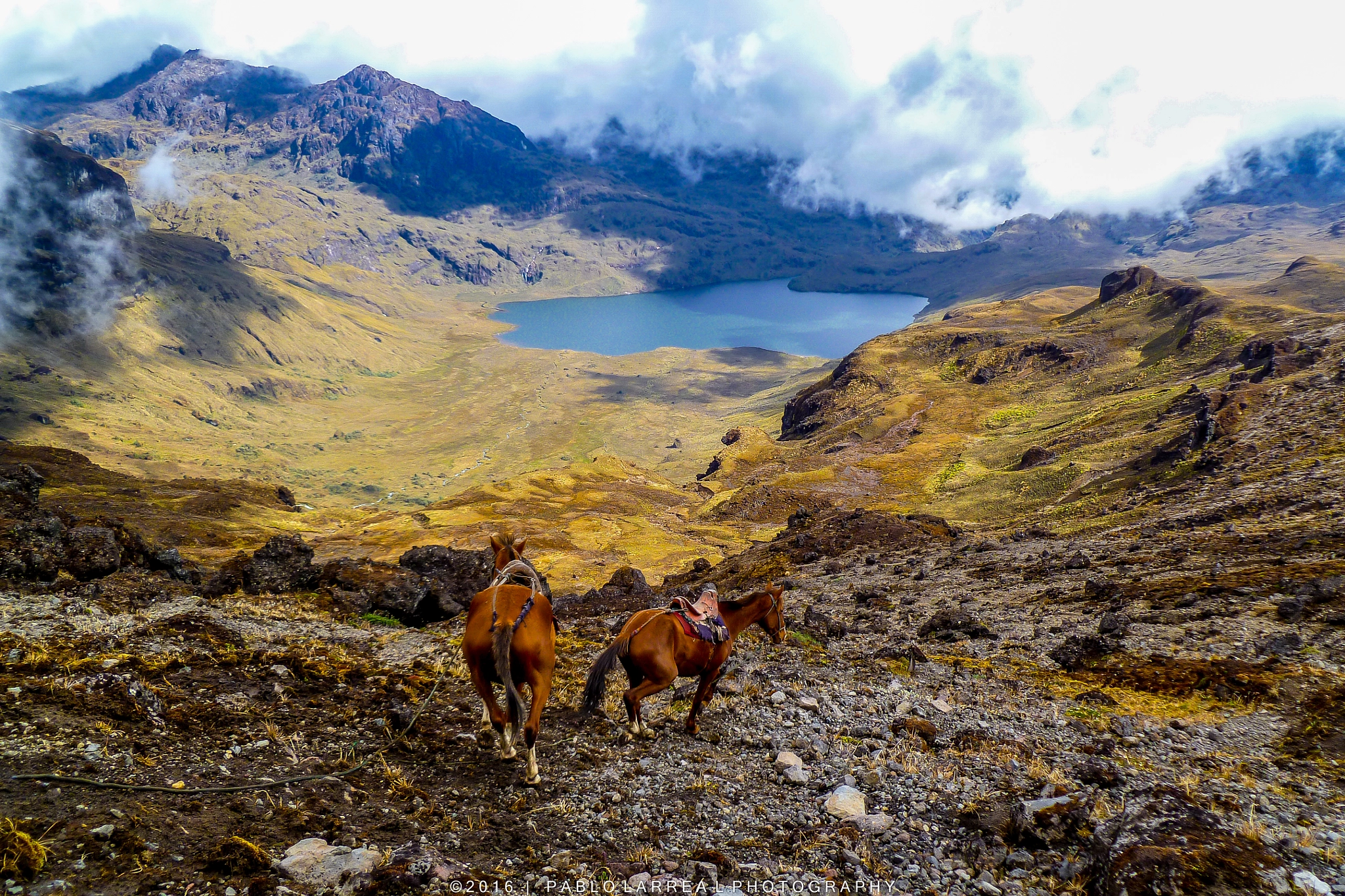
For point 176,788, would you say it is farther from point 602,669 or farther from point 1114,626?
point 1114,626

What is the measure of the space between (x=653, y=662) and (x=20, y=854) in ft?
21.3

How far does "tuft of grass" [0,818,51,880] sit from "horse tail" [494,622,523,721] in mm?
4042

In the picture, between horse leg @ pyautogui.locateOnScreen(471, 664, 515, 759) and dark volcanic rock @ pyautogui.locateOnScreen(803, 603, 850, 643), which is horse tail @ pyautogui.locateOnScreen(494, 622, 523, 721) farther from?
dark volcanic rock @ pyautogui.locateOnScreen(803, 603, 850, 643)

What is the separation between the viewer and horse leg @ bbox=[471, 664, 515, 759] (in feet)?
25.9

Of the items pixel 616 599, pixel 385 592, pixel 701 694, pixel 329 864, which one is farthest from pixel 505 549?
pixel 616 599

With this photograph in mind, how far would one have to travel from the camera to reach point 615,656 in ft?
30.2

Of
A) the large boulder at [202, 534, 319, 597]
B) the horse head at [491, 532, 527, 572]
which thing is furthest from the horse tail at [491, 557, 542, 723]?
the large boulder at [202, 534, 319, 597]

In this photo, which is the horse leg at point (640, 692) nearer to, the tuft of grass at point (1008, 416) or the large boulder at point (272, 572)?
the large boulder at point (272, 572)

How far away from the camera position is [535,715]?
25.0 ft

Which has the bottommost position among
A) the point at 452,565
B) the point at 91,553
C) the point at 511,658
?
the point at 452,565

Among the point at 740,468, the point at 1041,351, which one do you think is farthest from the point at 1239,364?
the point at 740,468

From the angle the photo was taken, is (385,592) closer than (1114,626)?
No

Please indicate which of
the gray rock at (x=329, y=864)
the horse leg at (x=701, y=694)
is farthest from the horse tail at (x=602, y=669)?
the gray rock at (x=329, y=864)

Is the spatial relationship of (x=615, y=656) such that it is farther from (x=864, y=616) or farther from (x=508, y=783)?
(x=864, y=616)
